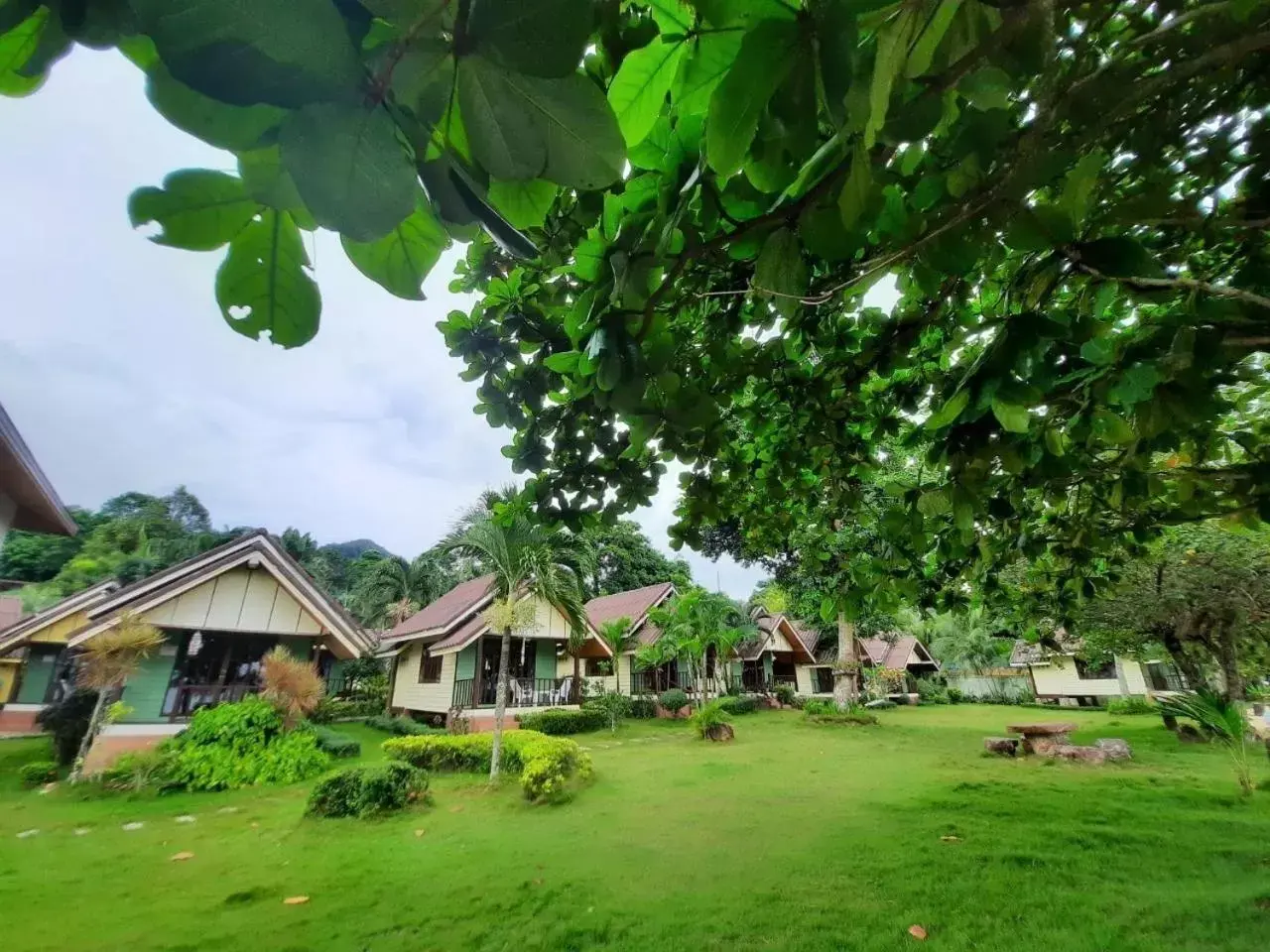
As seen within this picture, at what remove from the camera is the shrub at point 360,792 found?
7242 millimetres

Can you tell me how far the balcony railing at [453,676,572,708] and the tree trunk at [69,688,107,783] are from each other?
8.60 meters

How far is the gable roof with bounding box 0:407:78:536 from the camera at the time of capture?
518 centimetres

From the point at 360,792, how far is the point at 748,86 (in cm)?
886

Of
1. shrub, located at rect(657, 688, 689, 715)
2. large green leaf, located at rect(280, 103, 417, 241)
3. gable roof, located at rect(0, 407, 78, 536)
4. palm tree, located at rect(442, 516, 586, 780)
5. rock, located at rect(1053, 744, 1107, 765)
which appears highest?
palm tree, located at rect(442, 516, 586, 780)

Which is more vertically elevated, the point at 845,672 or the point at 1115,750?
the point at 845,672

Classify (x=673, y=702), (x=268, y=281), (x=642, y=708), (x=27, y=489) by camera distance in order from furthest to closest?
(x=673, y=702) → (x=642, y=708) → (x=27, y=489) → (x=268, y=281)

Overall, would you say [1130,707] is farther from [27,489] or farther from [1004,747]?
[27,489]

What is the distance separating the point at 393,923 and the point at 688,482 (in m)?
3.98

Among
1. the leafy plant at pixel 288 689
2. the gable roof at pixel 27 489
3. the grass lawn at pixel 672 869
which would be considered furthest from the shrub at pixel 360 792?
the gable roof at pixel 27 489

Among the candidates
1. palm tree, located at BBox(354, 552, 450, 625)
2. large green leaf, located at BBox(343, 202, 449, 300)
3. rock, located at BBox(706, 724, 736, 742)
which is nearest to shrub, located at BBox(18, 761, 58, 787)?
rock, located at BBox(706, 724, 736, 742)

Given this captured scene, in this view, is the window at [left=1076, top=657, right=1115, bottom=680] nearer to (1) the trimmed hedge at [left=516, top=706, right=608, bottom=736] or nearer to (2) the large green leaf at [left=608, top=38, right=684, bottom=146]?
(1) the trimmed hedge at [left=516, top=706, right=608, bottom=736]

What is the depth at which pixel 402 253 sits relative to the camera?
743 millimetres

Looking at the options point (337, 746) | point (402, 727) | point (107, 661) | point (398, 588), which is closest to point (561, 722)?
point (402, 727)

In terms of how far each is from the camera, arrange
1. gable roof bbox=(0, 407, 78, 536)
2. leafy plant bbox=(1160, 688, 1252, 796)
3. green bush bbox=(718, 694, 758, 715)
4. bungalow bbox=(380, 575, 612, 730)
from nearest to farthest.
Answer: gable roof bbox=(0, 407, 78, 536) < leafy plant bbox=(1160, 688, 1252, 796) < bungalow bbox=(380, 575, 612, 730) < green bush bbox=(718, 694, 758, 715)
